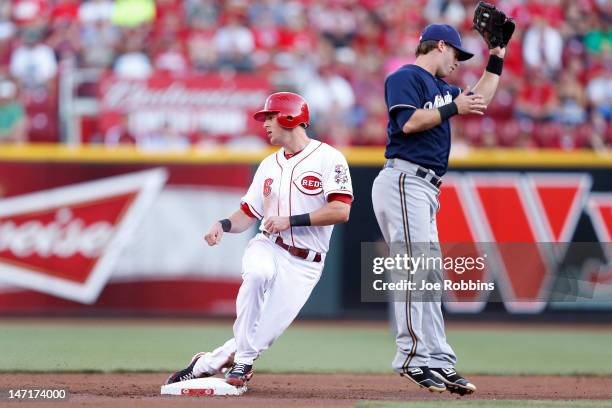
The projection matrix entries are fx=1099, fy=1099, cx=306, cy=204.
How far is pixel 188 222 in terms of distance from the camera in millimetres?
12445

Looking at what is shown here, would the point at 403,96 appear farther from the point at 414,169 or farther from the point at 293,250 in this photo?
the point at 293,250

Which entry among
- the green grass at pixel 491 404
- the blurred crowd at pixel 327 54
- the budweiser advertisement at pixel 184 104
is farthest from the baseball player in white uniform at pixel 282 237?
the blurred crowd at pixel 327 54

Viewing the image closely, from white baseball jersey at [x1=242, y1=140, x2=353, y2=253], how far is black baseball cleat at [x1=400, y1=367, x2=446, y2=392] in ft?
3.03

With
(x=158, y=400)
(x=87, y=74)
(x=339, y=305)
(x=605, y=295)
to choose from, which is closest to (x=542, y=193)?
(x=605, y=295)

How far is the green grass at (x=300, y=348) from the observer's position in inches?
338

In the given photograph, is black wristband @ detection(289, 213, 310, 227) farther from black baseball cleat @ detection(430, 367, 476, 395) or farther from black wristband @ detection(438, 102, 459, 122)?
black baseball cleat @ detection(430, 367, 476, 395)

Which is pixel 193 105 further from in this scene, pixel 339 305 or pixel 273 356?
pixel 273 356

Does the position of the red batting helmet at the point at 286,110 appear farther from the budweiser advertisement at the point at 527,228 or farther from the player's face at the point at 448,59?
the budweiser advertisement at the point at 527,228

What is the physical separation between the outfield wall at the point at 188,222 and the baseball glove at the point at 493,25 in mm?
5890

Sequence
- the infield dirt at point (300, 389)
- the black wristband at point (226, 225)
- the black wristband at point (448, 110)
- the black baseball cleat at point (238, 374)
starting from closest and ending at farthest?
1. the infield dirt at point (300, 389)
2. the black wristband at point (448, 110)
3. the black baseball cleat at point (238, 374)
4. the black wristband at point (226, 225)

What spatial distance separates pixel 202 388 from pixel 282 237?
1.00 metres

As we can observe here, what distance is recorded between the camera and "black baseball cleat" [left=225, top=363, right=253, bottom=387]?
249 inches

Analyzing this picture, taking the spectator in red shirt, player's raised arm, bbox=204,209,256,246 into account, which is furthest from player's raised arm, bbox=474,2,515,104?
the spectator in red shirt

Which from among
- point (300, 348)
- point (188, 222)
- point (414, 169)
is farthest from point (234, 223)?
point (188, 222)
